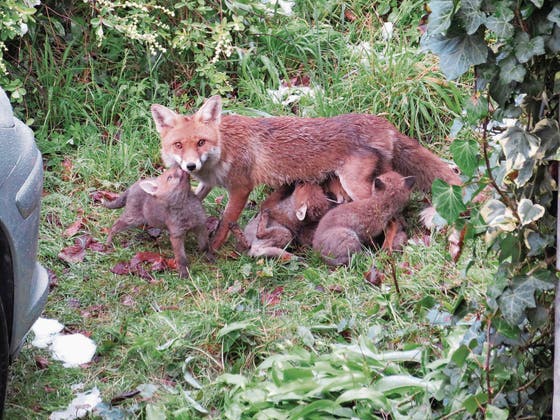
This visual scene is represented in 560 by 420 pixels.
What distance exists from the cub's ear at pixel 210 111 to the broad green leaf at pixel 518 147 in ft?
12.7

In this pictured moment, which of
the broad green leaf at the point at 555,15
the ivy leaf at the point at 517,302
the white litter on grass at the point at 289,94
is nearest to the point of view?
the broad green leaf at the point at 555,15

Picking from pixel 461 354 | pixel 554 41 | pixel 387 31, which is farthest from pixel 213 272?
pixel 554 41

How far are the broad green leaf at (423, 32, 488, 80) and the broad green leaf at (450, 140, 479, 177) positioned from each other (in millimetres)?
347

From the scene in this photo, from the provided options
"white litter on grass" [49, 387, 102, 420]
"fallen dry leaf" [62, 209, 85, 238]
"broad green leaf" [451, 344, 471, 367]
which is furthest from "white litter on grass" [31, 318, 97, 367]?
"broad green leaf" [451, 344, 471, 367]

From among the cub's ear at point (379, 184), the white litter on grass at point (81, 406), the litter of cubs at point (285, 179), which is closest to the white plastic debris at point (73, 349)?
the white litter on grass at point (81, 406)

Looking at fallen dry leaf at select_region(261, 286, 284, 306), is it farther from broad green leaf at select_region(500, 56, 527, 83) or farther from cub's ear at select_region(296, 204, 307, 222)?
broad green leaf at select_region(500, 56, 527, 83)

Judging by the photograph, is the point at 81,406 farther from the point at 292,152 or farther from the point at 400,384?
the point at 292,152

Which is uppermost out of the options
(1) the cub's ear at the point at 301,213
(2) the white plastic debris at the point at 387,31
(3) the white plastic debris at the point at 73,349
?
(2) the white plastic debris at the point at 387,31

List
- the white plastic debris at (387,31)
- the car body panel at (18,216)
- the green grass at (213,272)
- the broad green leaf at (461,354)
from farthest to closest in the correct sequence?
1. the white plastic debris at (387,31)
2. the green grass at (213,272)
3. the car body panel at (18,216)
4. the broad green leaf at (461,354)

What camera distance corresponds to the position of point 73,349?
17.3 feet

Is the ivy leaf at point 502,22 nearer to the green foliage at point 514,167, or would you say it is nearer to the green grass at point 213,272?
the green foliage at point 514,167

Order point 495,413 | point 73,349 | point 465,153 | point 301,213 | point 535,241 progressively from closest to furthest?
point 535,241 < point 465,153 < point 495,413 < point 73,349 < point 301,213

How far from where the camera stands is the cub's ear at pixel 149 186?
244 inches

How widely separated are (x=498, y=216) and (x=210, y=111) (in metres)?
3.83
